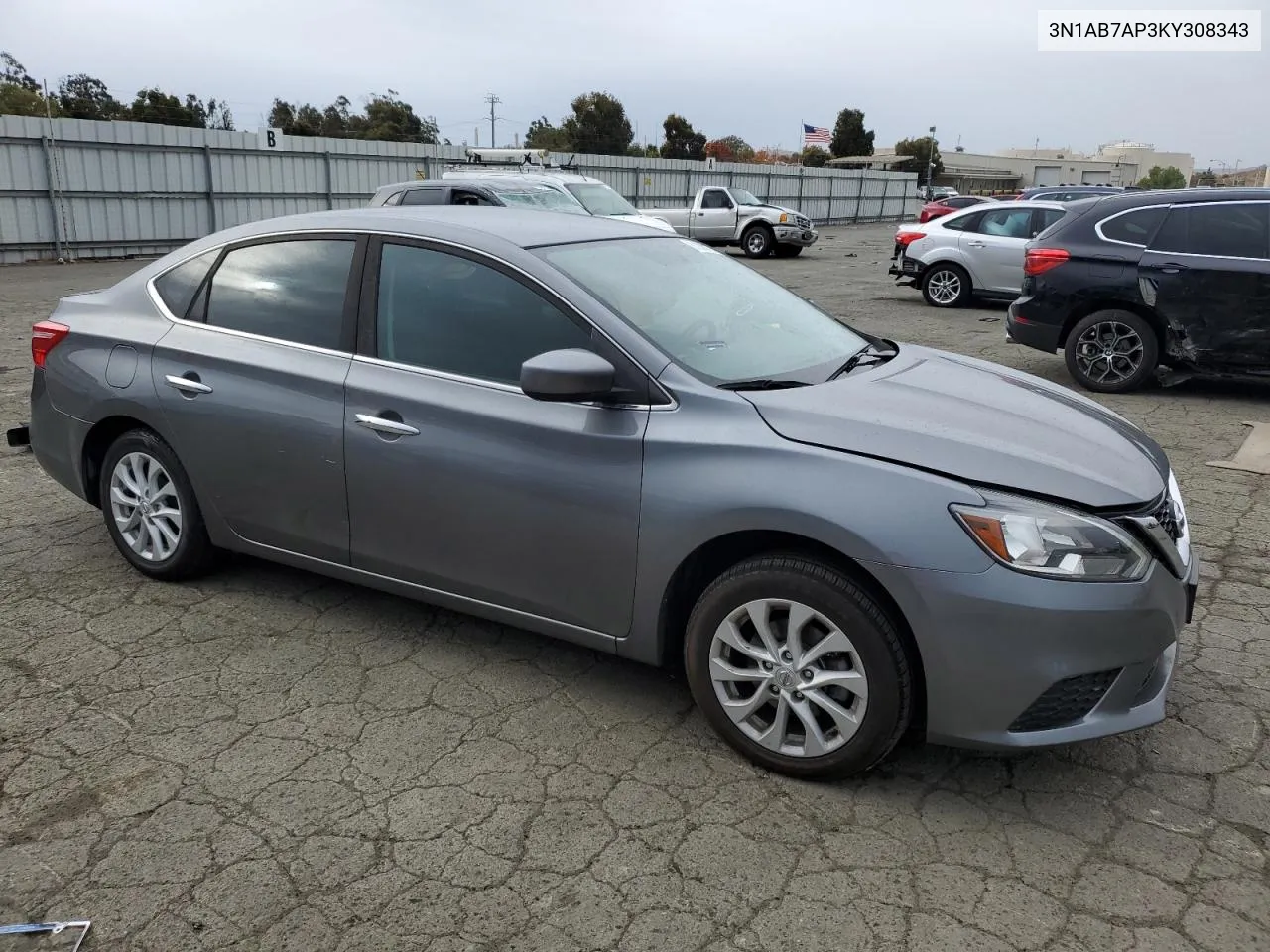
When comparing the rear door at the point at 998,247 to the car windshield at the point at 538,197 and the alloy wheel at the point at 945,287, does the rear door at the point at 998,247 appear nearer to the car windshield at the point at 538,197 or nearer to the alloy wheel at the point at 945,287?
the alloy wheel at the point at 945,287

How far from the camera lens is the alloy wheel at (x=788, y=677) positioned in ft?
9.65

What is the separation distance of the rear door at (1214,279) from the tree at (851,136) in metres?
81.7

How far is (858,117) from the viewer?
8512 cm

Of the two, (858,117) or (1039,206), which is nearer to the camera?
(1039,206)

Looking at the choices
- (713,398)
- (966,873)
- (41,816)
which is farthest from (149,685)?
(966,873)

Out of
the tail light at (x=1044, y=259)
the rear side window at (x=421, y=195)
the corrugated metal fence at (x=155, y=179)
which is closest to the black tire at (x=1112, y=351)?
the tail light at (x=1044, y=259)

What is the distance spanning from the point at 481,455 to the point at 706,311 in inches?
38.5

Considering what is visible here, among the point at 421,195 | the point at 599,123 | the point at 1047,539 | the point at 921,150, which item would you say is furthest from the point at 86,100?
the point at 921,150

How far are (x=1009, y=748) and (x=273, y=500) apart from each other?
9.03ft

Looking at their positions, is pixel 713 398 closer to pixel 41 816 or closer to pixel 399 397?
pixel 399 397

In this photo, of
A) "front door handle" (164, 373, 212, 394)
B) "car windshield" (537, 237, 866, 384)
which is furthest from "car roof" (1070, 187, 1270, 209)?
"front door handle" (164, 373, 212, 394)

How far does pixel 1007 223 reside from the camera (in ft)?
46.6

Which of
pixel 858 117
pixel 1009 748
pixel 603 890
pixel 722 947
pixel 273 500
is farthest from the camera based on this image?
pixel 858 117

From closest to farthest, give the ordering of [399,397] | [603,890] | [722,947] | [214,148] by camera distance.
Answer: [722,947]
[603,890]
[399,397]
[214,148]
